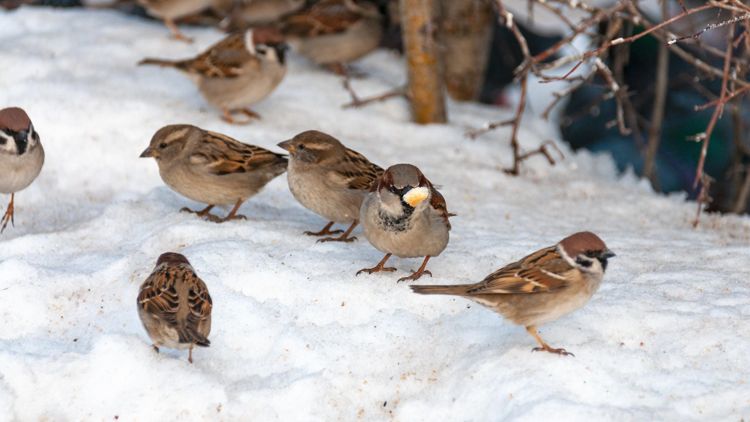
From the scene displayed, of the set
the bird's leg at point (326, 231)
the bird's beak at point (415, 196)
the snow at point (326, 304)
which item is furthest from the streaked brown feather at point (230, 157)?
the bird's beak at point (415, 196)

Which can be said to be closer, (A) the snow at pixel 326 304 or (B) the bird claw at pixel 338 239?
(A) the snow at pixel 326 304

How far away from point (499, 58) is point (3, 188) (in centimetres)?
690

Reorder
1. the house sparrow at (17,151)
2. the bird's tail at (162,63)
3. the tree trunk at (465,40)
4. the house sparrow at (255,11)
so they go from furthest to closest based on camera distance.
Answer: the house sparrow at (255,11)
the tree trunk at (465,40)
the bird's tail at (162,63)
the house sparrow at (17,151)

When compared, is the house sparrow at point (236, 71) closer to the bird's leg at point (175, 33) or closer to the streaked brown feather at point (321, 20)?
the streaked brown feather at point (321, 20)

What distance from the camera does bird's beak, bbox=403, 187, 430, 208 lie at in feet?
15.7

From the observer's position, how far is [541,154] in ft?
25.6

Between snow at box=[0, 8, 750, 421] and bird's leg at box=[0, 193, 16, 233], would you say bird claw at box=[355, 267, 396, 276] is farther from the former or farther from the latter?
bird's leg at box=[0, 193, 16, 233]

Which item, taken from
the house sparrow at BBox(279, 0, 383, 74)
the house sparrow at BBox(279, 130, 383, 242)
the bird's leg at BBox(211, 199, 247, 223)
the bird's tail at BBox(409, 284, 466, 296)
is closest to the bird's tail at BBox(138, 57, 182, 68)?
the house sparrow at BBox(279, 0, 383, 74)

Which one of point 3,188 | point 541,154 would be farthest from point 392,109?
point 3,188

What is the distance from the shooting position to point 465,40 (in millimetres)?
8672

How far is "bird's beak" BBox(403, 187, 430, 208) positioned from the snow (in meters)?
0.45

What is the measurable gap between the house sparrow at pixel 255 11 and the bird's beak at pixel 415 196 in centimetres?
472

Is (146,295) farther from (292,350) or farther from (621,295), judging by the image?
(621,295)

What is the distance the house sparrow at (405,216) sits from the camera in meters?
4.81
